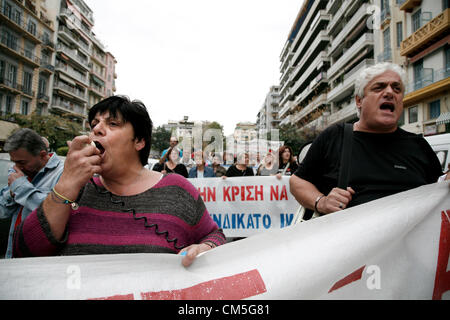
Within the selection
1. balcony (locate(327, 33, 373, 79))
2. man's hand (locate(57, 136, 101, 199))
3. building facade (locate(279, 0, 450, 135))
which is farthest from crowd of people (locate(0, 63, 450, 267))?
balcony (locate(327, 33, 373, 79))

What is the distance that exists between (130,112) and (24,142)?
1850 millimetres

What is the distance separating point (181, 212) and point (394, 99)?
142cm

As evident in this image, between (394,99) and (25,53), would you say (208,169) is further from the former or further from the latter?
(25,53)

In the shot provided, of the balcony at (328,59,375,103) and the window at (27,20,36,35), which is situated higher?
the window at (27,20,36,35)

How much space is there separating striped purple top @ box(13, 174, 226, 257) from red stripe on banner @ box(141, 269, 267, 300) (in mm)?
292

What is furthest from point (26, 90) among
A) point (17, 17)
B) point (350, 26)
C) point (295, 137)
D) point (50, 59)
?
point (350, 26)

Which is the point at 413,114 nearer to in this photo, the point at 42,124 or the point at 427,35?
the point at 427,35

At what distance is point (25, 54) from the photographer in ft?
107

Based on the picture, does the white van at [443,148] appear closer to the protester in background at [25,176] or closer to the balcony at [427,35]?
the protester in background at [25,176]

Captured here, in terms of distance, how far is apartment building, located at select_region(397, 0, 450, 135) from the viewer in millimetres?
18594

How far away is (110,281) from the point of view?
90cm

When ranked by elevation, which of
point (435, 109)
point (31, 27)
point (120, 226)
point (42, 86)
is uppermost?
point (31, 27)

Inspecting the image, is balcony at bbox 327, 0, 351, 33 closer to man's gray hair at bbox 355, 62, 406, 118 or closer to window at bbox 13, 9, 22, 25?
Answer: man's gray hair at bbox 355, 62, 406, 118

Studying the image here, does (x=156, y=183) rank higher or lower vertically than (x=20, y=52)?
lower
